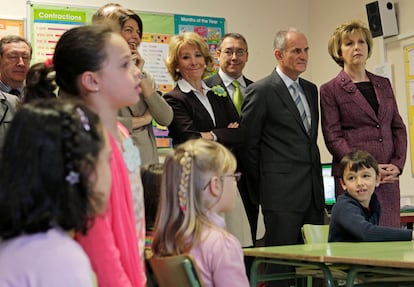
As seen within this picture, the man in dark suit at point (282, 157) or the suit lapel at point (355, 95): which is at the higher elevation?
the suit lapel at point (355, 95)

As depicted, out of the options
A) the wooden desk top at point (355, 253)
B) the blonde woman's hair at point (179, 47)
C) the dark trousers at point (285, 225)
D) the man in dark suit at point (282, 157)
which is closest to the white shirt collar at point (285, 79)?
the man in dark suit at point (282, 157)

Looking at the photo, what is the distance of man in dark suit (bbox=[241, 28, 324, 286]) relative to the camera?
12.6ft

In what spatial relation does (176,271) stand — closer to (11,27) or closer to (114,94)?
(114,94)

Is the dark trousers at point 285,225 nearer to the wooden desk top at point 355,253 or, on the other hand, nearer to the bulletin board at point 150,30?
the wooden desk top at point 355,253

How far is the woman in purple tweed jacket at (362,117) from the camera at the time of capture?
392 centimetres

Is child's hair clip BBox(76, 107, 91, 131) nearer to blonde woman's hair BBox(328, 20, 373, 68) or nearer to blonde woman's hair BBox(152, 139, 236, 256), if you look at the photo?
blonde woman's hair BBox(152, 139, 236, 256)

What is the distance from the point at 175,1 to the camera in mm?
5816

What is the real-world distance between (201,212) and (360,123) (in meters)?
2.08

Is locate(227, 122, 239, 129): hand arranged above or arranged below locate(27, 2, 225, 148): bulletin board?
below

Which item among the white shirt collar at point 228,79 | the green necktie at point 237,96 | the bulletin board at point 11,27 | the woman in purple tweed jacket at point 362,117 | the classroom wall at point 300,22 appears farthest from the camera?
the classroom wall at point 300,22

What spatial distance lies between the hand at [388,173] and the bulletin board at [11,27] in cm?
289

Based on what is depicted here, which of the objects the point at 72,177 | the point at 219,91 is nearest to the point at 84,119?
the point at 72,177

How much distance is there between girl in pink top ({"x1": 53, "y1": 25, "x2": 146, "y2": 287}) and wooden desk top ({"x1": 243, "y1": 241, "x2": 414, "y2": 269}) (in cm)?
80

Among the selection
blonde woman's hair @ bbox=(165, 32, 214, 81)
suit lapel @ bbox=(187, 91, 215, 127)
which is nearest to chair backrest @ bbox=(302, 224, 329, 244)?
suit lapel @ bbox=(187, 91, 215, 127)
